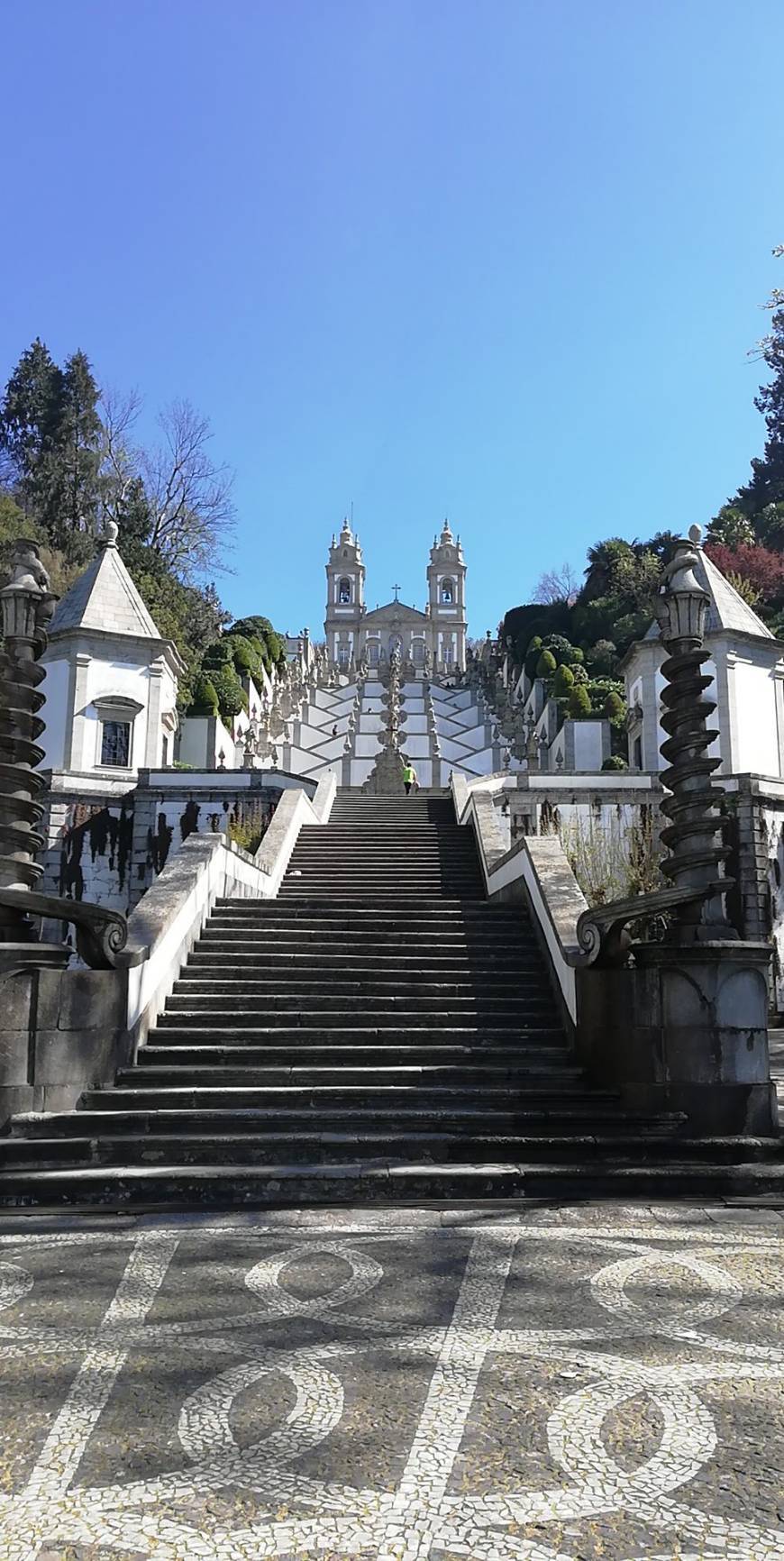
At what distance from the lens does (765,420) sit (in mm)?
67125

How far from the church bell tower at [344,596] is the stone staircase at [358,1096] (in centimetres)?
9584

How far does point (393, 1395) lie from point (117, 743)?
84.0 ft

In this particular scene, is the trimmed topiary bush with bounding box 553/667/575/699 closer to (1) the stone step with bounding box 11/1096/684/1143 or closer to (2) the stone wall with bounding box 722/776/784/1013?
(2) the stone wall with bounding box 722/776/784/1013

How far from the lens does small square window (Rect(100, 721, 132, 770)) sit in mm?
27422

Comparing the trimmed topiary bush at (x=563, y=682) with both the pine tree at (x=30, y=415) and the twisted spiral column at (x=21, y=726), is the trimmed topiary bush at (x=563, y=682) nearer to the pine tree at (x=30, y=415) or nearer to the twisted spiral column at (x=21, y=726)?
the pine tree at (x=30, y=415)

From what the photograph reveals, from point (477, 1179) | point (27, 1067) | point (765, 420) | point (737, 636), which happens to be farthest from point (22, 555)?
point (765, 420)

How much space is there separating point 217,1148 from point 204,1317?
246cm

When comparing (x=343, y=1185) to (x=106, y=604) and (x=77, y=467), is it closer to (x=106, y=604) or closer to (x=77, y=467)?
(x=106, y=604)

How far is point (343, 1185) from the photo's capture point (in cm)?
594

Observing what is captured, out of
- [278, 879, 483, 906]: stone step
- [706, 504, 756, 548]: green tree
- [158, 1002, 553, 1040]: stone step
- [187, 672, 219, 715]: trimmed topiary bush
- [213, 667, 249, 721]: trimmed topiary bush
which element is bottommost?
[158, 1002, 553, 1040]: stone step

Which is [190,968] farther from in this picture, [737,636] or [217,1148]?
[737,636]

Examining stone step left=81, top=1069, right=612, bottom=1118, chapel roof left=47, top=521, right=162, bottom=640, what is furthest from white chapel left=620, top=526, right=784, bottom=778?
stone step left=81, top=1069, right=612, bottom=1118

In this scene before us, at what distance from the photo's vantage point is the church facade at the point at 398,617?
338 ft

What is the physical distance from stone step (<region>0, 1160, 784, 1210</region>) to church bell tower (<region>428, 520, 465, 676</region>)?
3857 inches
